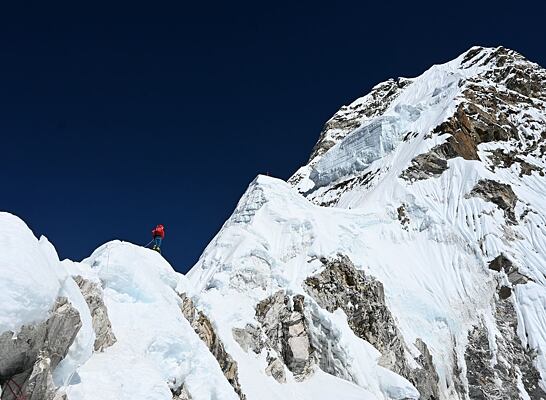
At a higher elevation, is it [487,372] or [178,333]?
[178,333]

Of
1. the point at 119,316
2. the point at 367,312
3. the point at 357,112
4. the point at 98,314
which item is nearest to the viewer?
the point at 98,314

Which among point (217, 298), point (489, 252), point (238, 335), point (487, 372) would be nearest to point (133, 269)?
point (238, 335)

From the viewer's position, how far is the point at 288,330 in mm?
25422

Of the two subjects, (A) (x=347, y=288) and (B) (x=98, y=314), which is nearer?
(B) (x=98, y=314)

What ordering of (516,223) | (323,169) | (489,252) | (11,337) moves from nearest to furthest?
(11,337)
(489,252)
(516,223)
(323,169)

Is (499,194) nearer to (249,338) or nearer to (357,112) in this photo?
(249,338)

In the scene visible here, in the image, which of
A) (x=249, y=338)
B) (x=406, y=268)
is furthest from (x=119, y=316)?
(x=406, y=268)

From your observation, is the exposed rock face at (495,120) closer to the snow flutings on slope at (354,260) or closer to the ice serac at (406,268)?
the ice serac at (406,268)

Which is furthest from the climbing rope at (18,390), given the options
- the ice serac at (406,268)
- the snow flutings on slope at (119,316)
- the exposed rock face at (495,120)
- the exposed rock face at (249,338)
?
the exposed rock face at (495,120)

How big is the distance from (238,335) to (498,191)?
119 ft

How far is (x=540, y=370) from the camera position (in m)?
35.7

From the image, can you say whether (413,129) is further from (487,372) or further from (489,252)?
(487,372)

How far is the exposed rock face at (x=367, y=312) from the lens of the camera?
30.7 metres

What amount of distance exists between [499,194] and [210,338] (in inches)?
1590
